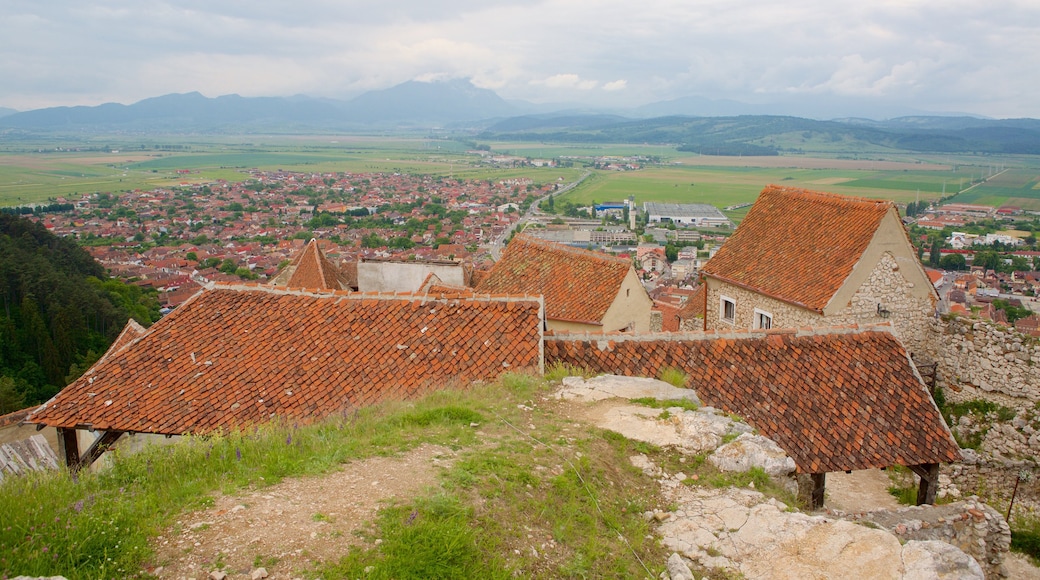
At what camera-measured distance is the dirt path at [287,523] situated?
195 inches

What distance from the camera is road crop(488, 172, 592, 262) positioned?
75.7 meters

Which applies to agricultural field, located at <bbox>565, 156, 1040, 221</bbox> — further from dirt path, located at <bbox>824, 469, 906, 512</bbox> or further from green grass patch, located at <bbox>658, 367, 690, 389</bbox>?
green grass patch, located at <bbox>658, 367, 690, 389</bbox>

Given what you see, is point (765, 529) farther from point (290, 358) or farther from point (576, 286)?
point (576, 286)

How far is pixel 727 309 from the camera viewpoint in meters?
18.5

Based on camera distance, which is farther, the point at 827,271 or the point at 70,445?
the point at 827,271

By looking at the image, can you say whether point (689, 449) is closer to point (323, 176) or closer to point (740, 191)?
point (740, 191)

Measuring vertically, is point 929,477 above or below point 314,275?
below

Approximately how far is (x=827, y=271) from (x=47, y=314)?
5201cm

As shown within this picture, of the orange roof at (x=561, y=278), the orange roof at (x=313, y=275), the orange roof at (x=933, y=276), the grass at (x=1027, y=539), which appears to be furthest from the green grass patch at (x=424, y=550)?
the orange roof at (x=313, y=275)

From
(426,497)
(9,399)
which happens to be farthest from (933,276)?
(9,399)

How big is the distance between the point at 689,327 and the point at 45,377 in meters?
42.1

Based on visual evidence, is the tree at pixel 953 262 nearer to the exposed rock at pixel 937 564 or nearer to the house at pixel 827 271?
the house at pixel 827 271

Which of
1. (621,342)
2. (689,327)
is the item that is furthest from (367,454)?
(689,327)

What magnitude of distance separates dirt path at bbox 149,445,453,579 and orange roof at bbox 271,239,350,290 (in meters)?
15.0
